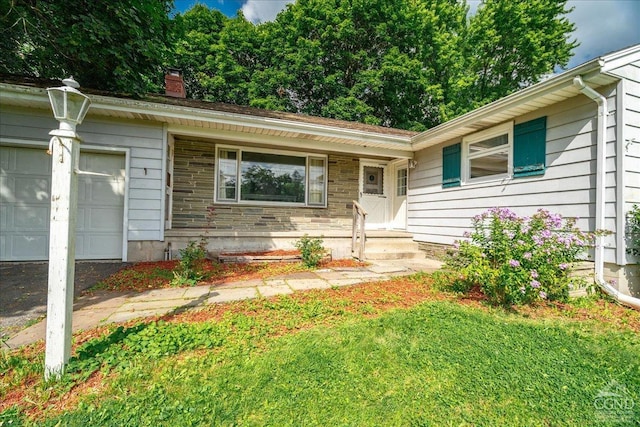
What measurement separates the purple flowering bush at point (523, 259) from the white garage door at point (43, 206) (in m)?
5.59

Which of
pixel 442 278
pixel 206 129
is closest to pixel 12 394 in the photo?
pixel 442 278

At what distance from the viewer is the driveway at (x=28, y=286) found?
2.65 meters

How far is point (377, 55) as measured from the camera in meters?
15.4

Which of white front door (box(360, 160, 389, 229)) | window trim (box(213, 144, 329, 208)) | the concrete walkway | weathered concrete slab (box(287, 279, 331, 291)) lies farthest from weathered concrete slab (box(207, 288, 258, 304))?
white front door (box(360, 160, 389, 229))

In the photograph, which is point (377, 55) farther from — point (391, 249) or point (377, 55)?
point (391, 249)

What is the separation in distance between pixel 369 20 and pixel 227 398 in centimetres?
1730

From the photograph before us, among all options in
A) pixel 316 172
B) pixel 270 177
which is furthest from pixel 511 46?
pixel 270 177

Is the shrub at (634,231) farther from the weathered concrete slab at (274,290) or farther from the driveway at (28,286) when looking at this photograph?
the driveway at (28,286)

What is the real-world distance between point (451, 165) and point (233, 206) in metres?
5.13

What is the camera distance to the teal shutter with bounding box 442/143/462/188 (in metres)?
6.03

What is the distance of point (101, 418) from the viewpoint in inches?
57.8

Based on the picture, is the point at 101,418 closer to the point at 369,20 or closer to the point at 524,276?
the point at 524,276

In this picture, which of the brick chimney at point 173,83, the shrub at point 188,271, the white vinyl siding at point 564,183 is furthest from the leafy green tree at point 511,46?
the shrub at point 188,271

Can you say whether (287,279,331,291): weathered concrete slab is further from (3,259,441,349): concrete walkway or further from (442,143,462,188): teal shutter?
(442,143,462,188): teal shutter
